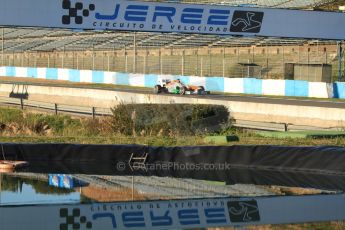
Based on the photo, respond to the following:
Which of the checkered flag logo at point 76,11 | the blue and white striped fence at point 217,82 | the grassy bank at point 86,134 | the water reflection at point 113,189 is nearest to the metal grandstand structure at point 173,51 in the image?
the blue and white striped fence at point 217,82

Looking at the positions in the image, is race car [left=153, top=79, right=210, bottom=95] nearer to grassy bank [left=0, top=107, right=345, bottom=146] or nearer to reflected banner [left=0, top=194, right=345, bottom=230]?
grassy bank [left=0, top=107, right=345, bottom=146]

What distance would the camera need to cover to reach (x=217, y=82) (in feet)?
173

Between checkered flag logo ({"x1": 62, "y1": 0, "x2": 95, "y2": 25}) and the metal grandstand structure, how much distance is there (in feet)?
47.7

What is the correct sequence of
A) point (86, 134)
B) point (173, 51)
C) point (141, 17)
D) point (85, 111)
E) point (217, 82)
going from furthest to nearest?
point (173, 51) → point (217, 82) → point (85, 111) → point (141, 17) → point (86, 134)

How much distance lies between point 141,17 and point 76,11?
2.60 metres

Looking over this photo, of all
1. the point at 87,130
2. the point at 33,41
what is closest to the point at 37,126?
A: the point at 87,130

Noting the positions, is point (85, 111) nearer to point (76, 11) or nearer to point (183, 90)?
point (76, 11)

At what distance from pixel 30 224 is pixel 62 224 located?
21.1 inches

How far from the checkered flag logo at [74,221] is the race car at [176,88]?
36.2 metres

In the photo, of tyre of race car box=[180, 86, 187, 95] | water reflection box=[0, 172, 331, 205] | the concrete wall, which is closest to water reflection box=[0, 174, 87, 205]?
water reflection box=[0, 172, 331, 205]

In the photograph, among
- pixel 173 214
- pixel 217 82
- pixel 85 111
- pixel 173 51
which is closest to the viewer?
pixel 173 214

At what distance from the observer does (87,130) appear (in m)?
28.3

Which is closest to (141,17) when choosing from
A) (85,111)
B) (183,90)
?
(85,111)

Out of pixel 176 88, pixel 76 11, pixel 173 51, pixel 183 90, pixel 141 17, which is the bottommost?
pixel 183 90
